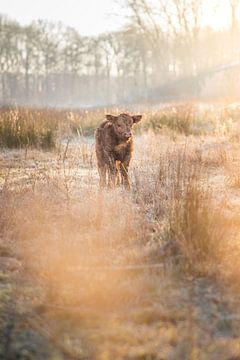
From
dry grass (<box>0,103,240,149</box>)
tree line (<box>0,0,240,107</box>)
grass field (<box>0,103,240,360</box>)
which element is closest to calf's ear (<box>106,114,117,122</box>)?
dry grass (<box>0,103,240,149</box>)

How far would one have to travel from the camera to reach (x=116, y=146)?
5.93 meters

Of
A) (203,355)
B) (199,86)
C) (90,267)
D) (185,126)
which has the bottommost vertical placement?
(203,355)

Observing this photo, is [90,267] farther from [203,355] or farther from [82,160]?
[82,160]

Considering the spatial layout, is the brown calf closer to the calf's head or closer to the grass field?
the calf's head

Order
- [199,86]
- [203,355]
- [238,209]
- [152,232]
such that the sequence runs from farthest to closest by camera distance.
A: [199,86] → [238,209] → [152,232] → [203,355]

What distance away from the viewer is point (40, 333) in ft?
8.52

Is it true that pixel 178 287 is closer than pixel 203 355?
No

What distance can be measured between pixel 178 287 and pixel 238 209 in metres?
1.76

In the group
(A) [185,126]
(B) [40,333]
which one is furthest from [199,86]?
(B) [40,333]

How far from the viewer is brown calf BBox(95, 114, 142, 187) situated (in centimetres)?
581

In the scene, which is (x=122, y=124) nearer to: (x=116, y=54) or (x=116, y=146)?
(x=116, y=146)

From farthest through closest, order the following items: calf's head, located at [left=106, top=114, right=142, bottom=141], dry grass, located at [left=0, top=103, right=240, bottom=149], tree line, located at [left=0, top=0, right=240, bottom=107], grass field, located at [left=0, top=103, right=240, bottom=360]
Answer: tree line, located at [left=0, top=0, right=240, bottom=107], dry grass, located at [left=0, top=103, right=240, bottom=149], calf's head, located at [left=106, top=114, right=142, bottom=141], grass field, located at [left=0, top=103, right=240, bottom=360]

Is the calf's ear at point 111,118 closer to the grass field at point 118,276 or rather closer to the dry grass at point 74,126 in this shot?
the dry grass at point 74,126

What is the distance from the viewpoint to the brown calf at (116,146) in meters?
5.81
